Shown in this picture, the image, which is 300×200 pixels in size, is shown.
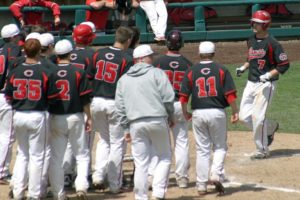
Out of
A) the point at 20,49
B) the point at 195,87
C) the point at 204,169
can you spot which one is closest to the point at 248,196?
the point at 204,169

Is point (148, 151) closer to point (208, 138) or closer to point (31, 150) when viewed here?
point (208, 138)

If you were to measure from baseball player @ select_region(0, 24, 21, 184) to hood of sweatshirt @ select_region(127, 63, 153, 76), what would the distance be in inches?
76.0

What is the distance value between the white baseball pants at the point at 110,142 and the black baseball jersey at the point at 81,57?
49 centimetres

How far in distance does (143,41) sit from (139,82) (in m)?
10.7

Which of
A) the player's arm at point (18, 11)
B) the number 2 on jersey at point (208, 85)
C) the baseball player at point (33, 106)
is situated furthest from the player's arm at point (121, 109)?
the player's arm at point (18, 11)

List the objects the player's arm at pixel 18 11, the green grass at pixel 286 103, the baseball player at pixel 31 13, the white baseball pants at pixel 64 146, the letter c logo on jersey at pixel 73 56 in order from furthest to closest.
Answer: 1. the baseball player at pixel 31 13
2. the player's arm at pixel 18 11
3. the green grass at pixel 286 103
4. the letter c logo on jersey at pixel 73 56
5. the white baseball pants at pixel 64 146

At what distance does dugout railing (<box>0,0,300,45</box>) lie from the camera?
19.6 metres

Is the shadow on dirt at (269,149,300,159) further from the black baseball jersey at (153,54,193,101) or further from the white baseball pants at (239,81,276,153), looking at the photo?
the black baseball jersey at (153,54,193,101)

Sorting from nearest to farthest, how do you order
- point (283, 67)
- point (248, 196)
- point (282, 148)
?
1. point (248, 196)
2. point (283, 67)
3. point (282, 148)

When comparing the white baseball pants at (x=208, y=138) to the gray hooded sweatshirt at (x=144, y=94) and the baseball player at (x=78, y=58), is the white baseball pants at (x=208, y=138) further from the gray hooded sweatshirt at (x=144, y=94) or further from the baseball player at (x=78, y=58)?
the baseball player at (x=78, y=58)

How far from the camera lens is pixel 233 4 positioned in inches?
821

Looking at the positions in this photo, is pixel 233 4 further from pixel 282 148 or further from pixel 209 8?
pixel 282 148

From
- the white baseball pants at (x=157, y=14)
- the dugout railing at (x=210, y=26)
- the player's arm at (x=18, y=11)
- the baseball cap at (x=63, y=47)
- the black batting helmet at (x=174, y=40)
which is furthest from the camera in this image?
the dugout railing at (x=210, y=26)

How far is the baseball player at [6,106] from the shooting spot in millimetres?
10719
